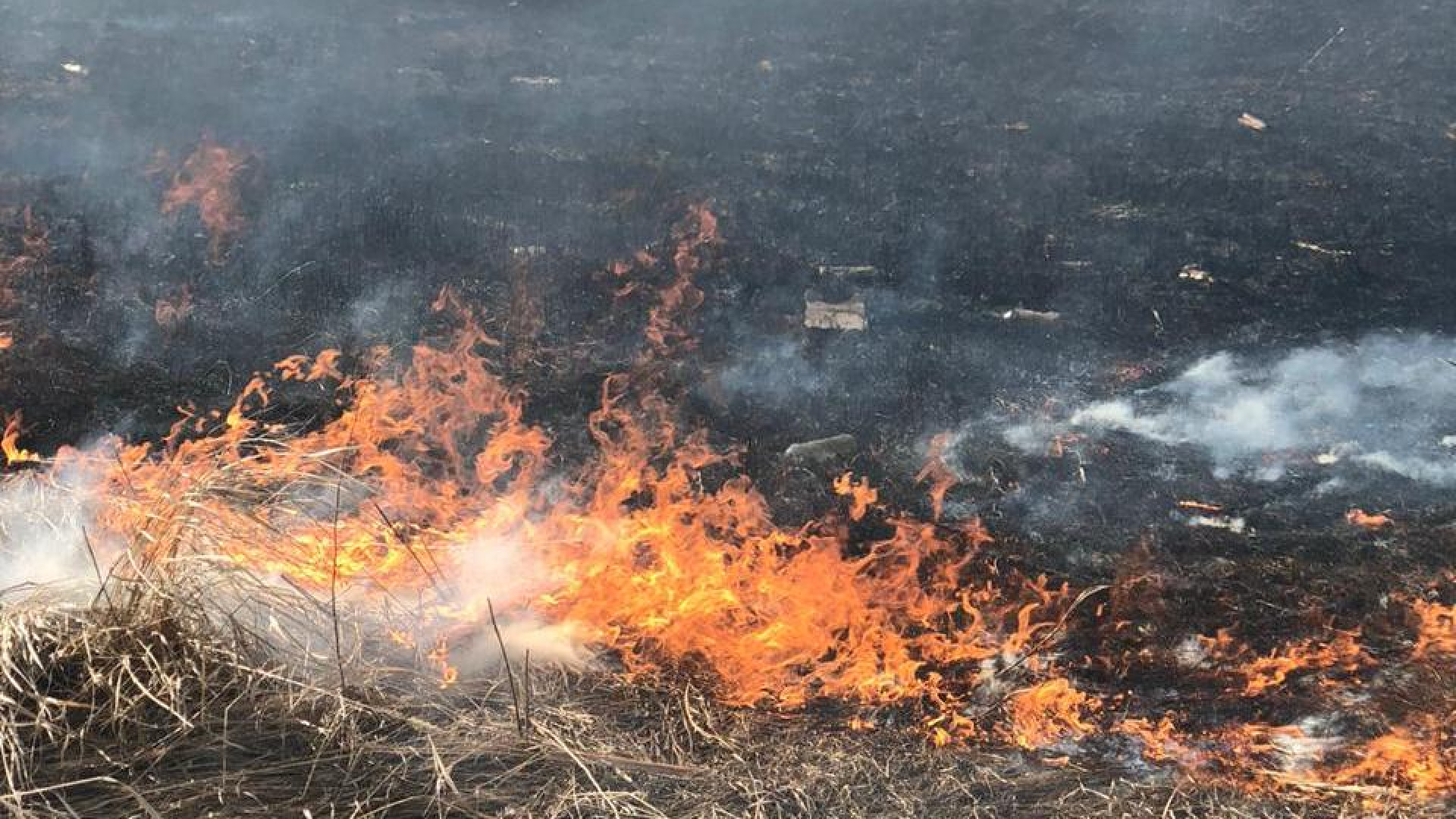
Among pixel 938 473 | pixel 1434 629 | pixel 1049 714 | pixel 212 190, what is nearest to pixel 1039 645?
pixel 1049 714

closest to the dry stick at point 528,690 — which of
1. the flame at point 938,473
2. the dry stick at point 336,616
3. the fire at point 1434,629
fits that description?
the dry stick at point 336,616

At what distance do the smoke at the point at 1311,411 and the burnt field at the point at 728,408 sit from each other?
30 mm

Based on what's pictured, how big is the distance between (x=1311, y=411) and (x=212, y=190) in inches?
249

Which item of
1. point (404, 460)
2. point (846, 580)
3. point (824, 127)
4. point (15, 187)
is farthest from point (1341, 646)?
point (15, 187)

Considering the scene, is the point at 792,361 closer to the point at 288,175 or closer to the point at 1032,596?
the point at 1032,596

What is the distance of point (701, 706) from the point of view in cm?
433

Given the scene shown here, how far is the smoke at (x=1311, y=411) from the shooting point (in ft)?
18.0

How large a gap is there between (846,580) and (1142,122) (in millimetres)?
4616

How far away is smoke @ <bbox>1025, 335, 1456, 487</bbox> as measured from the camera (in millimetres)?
5484

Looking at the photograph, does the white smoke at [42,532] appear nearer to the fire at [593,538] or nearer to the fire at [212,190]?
the fire at [593,538]

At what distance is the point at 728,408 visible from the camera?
19.1ft

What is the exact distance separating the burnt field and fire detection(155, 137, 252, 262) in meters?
0.02

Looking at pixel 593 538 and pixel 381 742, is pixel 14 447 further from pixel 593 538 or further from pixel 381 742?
pixel 381 742

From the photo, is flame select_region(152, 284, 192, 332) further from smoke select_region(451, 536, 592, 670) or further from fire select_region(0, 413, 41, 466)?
smoke select_region(451, 536, 592, 670)
